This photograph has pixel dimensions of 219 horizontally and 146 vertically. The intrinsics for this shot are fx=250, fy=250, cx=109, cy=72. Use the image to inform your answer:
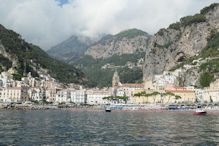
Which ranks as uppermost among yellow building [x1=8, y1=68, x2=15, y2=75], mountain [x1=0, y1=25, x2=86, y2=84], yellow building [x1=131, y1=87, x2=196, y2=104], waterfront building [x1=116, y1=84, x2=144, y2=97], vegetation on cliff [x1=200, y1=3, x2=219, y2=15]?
vegetation on cliff [x1=200, y1=3, x2=219, y2=15]

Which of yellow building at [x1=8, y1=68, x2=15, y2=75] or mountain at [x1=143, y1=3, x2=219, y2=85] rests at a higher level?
mountain at [x1=143, y1=3, x2=219, y2=85]

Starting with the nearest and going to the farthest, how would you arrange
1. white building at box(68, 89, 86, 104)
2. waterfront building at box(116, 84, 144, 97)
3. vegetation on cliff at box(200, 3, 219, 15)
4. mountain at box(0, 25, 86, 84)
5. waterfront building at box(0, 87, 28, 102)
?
waterfront building at box(0, 87, 28, 102) → white building at box(68, 89, 86, 104) → mountain at box(0, 25, 86, 84) → waterfront building at box(116, 84, 144, 97) → vegetation on cliff at box(200, 3, 219, 15)

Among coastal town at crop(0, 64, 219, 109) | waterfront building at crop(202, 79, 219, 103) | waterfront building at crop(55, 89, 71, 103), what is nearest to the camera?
waterfront building at crop(202, 79, 219, 103)

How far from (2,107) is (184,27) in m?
141

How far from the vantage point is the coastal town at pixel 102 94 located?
12575 cm

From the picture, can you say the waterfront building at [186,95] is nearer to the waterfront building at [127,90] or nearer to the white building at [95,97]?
the waterfront building at [127,90]

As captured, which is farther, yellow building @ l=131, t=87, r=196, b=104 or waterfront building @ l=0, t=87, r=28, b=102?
yellow building @ l=131, t=87, r=196, b=104

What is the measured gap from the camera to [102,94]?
162250 mm

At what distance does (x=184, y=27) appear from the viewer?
187 meters

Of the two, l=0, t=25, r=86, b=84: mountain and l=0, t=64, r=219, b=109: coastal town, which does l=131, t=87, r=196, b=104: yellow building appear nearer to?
l=0, t=64, r=219, b=109: coastal town

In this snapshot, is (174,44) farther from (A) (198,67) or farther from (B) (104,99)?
(B) (104,99)

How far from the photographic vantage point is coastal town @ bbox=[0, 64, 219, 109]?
125750mm

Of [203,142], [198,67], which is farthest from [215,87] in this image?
[203,142]

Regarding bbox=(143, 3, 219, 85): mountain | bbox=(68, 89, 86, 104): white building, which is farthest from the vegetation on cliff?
bbox=(68, 89, 86, 104): white building
